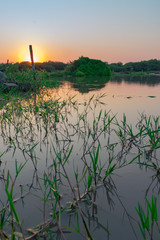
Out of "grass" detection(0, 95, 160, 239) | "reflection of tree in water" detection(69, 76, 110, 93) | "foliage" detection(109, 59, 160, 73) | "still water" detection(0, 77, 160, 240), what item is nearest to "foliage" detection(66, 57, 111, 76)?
"reflection of tree in water" detection(69, 76, 110, 93)

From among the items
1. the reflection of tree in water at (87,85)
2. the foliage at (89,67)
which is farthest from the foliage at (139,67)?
the reflection of tree in water at (87,85)

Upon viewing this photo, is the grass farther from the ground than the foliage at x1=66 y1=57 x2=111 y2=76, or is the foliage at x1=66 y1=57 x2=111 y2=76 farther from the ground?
the foliage at x1=66 y1=57 x2=111 y2=76

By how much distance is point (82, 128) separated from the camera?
2.62 metres

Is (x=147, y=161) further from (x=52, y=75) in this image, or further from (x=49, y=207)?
(x=52, y=75)

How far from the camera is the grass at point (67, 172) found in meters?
0.93

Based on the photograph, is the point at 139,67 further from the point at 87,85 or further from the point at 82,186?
the point at 82,186

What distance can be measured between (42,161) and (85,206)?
2.21ft

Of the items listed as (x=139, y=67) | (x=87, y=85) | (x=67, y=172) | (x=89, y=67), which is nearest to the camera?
(x=67, y=172)

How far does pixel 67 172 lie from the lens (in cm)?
149

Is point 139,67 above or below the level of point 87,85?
above

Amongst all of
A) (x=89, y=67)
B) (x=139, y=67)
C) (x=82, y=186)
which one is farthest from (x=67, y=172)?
(x=139, y=67)

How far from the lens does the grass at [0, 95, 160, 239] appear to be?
926 mm

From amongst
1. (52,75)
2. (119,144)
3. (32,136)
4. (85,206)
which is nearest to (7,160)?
(32,136)

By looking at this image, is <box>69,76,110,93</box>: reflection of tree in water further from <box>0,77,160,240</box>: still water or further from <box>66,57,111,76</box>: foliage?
<box>66,57,111,76</box>: foliage
